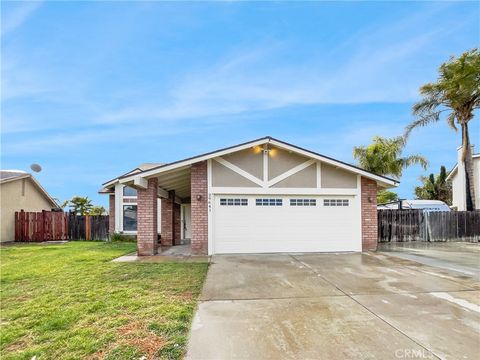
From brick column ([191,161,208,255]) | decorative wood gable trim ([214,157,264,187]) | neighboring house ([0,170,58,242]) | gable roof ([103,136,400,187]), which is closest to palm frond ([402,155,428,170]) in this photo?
gable roof ([103,136,400,187])

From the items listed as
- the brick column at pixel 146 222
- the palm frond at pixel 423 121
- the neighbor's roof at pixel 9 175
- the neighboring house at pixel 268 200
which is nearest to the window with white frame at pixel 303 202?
the neighboring house at pixel 268 200

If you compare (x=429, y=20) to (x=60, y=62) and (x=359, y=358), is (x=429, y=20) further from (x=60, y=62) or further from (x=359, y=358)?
(x=60, y=62)

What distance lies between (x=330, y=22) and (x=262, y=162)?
8.67m

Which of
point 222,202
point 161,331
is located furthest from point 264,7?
point 161,331

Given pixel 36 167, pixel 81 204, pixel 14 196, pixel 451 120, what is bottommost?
pixel 81 204

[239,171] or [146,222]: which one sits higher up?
[239,171]

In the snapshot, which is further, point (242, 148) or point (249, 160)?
point (249, 160)

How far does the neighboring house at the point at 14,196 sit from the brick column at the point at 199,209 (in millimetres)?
13044

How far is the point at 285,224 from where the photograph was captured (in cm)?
1114

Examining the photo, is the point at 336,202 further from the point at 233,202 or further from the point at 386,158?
the point at 386,158

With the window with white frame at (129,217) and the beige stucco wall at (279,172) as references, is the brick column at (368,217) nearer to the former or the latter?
the beige stucco wall at (279,172)

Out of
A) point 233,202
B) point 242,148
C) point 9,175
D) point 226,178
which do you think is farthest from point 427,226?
point 9,175

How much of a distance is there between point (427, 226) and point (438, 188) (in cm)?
1949

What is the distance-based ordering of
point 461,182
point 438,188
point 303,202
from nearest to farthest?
point 303,202 < point 461,182 < point 438,188
